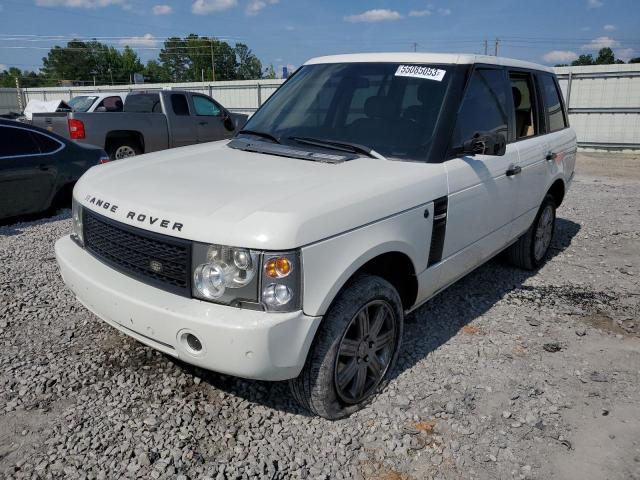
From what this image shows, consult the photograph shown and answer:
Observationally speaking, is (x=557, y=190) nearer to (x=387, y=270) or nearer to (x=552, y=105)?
(x=552, y=105)

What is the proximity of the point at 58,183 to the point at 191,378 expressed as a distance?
16.4 feet

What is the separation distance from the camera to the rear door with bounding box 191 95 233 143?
466 inches

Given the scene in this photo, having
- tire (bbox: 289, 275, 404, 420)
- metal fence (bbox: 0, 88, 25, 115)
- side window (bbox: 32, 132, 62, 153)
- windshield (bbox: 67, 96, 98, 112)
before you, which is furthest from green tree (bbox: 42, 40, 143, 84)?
tire (bbox: 289, 275, 404, 420)

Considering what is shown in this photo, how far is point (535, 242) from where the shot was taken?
524 centimetres

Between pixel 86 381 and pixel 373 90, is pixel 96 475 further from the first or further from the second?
pixel 373 90

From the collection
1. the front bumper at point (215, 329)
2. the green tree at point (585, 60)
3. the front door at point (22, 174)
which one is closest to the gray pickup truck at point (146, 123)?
the front door at point (22, 174)

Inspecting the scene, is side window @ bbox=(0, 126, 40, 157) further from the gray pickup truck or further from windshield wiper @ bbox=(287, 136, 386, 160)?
windshield wiper @ bbox=(287, 136, 386, 160)

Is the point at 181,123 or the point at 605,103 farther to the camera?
the point at 605,103

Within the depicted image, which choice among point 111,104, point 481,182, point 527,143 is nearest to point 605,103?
point 527,143

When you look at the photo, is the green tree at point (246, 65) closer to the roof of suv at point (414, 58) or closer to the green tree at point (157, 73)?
the green tree at point (157, 73)

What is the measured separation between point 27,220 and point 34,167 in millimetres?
746

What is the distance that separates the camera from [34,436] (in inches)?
104

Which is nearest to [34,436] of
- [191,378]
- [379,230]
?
[191,378]

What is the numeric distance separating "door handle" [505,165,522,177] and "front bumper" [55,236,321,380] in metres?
2.31
